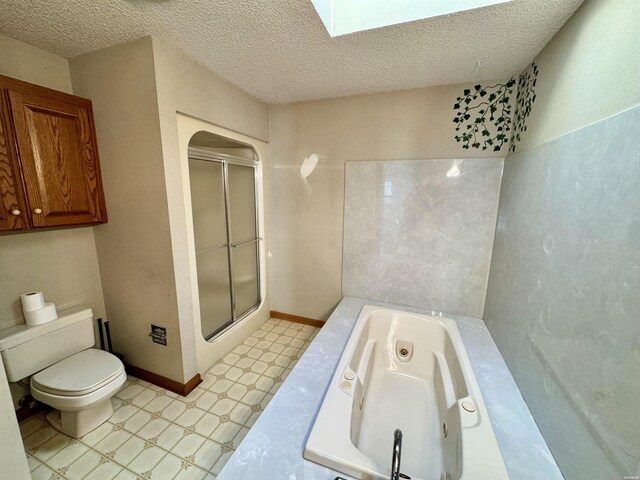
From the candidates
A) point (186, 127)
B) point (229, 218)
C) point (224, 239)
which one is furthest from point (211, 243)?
point (186, 127)

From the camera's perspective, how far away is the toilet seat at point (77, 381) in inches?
55.1

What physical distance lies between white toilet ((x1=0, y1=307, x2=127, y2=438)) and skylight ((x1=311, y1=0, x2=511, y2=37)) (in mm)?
2308

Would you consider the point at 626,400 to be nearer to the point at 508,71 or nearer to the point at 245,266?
the point at 508,71

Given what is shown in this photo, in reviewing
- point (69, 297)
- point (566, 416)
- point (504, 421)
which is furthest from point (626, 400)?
point (69, 297)

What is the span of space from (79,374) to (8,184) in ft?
3.69

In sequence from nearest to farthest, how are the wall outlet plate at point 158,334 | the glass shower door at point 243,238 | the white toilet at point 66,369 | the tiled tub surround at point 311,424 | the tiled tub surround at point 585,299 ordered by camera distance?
1. the tiled tub surround at point 585,299
2. the tiled tub surround at point 311,424
3. the white toilet at point 66,369
4. the wall outlet plate at point 158,334
5. the glass shower door at point 243,238

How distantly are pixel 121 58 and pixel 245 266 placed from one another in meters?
1.84

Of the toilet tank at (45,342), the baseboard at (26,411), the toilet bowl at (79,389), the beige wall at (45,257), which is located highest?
the beige wall at (45,257)

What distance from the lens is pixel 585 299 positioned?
0.91 metres

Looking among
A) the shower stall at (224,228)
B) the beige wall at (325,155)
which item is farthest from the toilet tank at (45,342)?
the beige wall at (325,155)

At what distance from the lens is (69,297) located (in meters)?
1.79

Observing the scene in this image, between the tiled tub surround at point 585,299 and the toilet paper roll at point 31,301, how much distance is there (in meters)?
2.69

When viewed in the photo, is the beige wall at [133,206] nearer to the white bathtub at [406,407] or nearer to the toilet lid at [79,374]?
the toilet lid at [79,374]

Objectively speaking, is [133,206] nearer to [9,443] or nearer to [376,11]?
[9,443]
